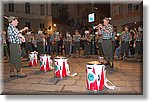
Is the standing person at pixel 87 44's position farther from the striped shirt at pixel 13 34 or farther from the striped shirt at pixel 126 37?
the striped shirt at pixel 13 34

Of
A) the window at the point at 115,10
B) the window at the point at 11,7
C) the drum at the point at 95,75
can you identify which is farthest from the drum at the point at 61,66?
the window at the point at 115,10

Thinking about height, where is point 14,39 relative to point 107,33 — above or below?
below

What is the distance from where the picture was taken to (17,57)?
5.08 metres

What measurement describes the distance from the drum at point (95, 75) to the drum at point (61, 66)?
1409mm

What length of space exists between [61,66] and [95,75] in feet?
5.26

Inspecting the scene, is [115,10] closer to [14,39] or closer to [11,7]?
[11,7]

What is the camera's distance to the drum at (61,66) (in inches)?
205

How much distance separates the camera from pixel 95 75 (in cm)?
384

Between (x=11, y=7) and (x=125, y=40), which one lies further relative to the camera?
(x=11, y=7)

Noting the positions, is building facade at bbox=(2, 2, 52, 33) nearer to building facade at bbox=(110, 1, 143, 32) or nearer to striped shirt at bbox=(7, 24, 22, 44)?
building facade at bbox=(110, 1, 143, 32)

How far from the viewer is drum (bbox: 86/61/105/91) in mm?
3820

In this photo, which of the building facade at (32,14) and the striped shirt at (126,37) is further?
the building facade at (32,14)

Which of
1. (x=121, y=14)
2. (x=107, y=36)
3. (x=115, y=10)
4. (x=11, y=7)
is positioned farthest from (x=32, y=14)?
(x=107, y=36)

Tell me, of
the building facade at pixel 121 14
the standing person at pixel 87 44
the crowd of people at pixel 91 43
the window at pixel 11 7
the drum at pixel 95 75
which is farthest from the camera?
the window at pixel 11 7
